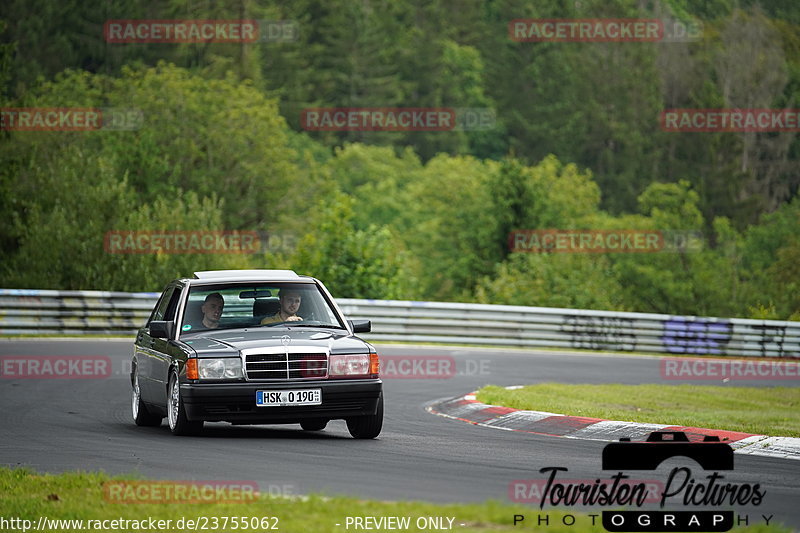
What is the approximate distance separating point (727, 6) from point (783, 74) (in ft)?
81.5

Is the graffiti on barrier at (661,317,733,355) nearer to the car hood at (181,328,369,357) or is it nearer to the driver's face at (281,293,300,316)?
the driver's face at (281,293,300,316)

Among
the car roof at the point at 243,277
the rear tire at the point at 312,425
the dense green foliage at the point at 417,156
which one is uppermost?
the dense green foliage at the point at 417,156

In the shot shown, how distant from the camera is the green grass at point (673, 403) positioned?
15719 mm

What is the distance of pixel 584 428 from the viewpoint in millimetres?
14727

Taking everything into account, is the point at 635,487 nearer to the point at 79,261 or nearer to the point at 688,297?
the point at 79,261

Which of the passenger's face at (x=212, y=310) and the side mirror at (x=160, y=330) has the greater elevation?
the passenger's face at (x=212, y=310)

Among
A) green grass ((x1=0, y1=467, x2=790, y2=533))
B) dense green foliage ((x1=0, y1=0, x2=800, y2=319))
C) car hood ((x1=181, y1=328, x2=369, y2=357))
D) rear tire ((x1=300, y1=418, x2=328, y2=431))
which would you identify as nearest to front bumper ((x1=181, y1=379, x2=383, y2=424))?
car hood ((x1=181, y1=328, x2=369, y2=357))

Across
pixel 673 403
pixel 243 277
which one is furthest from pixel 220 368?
pixel 673 403

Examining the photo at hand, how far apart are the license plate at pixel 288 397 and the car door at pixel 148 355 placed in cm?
180

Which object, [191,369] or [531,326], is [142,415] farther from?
[531,326]

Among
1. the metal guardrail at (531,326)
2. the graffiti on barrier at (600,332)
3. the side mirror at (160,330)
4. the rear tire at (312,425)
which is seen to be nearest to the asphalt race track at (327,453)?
the rear tire at (312,425)

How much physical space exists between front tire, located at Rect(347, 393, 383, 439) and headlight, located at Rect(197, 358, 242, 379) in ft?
4.06

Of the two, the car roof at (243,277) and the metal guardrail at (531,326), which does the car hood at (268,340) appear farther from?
the metal guardrail at (531,326)

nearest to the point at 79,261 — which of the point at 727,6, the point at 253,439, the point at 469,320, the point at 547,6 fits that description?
the point at 469,320
